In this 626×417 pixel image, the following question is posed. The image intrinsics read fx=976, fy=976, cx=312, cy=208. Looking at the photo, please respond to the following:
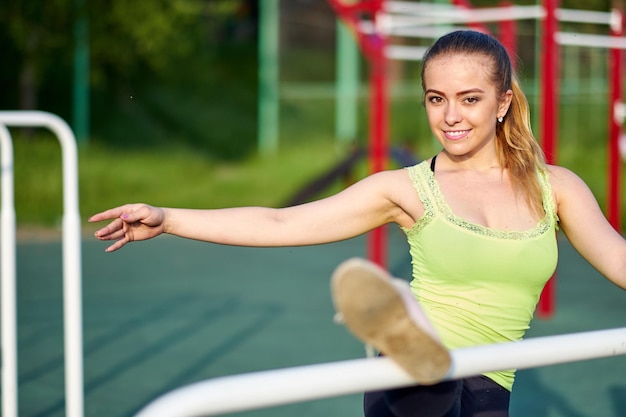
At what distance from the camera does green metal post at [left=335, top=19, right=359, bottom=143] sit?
1478 centimetres

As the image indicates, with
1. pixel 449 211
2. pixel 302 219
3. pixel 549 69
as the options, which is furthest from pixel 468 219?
pixel 549 69

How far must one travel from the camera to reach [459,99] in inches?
91.3

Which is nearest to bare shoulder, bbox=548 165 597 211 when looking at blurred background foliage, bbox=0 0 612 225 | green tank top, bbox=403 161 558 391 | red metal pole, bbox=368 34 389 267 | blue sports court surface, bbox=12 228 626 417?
green tank top, bbox=403 161 558 391

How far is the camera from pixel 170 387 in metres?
4.57

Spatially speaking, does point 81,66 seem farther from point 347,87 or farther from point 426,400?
point 426,400

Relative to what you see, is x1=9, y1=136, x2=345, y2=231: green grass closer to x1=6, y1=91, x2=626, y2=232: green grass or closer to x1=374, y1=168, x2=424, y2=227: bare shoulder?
x1=6, y1=91, x2=626, y2=232: green grass

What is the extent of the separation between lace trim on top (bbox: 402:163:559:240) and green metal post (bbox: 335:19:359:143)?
12.2m

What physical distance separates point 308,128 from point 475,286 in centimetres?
1307

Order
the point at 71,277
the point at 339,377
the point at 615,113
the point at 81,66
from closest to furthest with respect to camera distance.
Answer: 1. the point at 339,377
2. the point at 71,277
3. the point at 615,113
4. the point at 81,66

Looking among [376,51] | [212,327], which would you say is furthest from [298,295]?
[376,51]

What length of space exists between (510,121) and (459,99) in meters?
0.25

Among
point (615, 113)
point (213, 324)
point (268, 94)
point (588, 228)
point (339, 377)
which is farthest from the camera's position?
point (268, 94)

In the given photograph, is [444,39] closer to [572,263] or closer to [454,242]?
[454,242]

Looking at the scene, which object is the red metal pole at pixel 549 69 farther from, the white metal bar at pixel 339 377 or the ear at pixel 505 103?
the white metal bar at pixel 339 377
